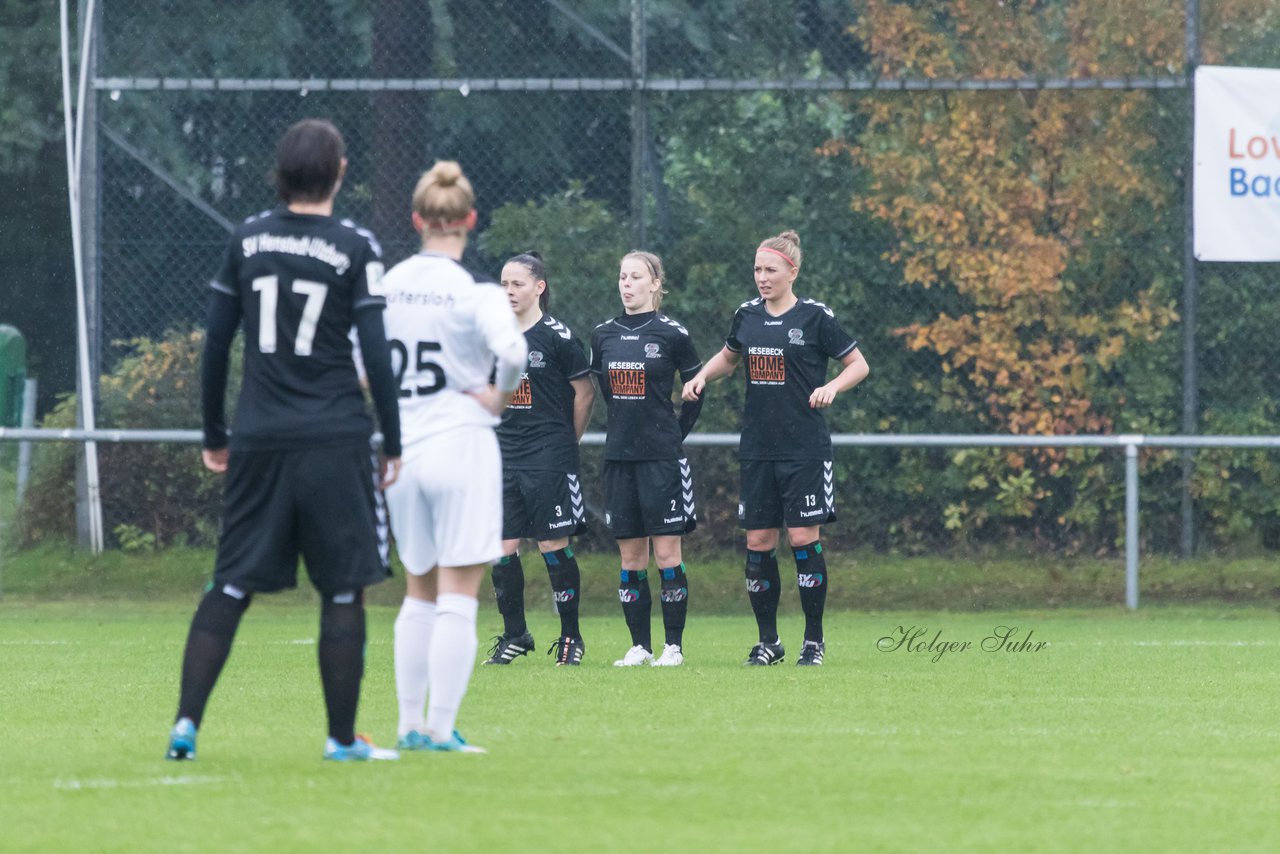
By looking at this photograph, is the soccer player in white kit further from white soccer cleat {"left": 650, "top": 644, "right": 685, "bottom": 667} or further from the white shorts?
white soccer cleat {"left": 650, "top": 644, "right": 685, "bottom": 667}

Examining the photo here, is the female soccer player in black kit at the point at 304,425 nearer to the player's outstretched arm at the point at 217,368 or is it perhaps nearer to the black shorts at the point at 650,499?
the player's outstretched arm at the point at 217,368

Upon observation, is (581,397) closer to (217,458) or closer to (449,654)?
(449,654)

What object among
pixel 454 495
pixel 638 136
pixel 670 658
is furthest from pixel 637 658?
pixel 638 136

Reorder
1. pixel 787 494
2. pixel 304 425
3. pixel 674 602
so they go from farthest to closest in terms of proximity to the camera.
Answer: pixel 674 602
pixel 787 494
pixel 304 425

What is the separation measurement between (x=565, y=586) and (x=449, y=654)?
12.5 ft

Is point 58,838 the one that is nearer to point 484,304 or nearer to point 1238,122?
point 484,304

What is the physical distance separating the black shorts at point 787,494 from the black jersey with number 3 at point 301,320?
4.05 m

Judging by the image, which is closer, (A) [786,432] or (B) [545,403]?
(A) [786,432]

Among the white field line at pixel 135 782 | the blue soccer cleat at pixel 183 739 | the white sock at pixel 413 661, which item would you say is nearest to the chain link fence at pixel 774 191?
the white sock at pixel 413 661

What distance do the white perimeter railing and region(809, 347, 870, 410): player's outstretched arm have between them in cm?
286

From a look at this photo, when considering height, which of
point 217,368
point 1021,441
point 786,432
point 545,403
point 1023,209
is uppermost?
point 1023,209

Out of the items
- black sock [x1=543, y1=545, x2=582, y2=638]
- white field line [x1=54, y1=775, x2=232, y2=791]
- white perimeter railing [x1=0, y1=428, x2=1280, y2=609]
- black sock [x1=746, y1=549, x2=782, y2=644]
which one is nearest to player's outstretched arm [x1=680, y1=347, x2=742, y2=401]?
black sock [x1=746, y1=549, x2=782, y2=644]

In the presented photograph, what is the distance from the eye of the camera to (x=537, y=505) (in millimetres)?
9602

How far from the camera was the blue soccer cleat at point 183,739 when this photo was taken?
5699mm
